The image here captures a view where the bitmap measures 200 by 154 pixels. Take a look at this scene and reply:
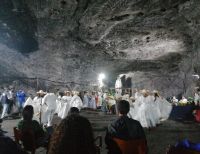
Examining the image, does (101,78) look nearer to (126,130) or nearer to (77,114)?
(126,130)

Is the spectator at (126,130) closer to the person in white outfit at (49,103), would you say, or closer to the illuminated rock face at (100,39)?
the person in white outfit at (49,103)

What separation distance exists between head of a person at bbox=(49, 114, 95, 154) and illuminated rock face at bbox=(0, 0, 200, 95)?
12844 millimetres

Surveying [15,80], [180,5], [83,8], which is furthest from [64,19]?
[15,80]

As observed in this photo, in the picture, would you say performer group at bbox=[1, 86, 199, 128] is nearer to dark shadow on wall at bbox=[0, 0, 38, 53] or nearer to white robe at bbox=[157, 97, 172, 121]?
white robe at bbox=[157, 97, 172, 121]

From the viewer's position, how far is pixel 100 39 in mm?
20797

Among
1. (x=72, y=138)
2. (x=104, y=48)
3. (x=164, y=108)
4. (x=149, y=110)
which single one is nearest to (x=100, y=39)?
(x=104, y=48)

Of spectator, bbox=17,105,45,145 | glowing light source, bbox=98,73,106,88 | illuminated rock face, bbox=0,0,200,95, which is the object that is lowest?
spectator, bbox=17,105,45,145

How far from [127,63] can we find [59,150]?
85.5 ft

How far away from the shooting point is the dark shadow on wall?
17.9m

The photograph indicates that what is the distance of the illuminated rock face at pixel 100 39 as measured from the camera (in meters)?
15.9

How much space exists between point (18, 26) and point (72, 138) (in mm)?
19529

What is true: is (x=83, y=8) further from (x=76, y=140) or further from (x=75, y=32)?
(x=76, y=140)

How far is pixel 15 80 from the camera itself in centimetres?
2436

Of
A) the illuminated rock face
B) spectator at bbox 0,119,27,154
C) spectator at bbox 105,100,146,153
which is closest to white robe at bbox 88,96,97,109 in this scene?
the illuminated rock face
